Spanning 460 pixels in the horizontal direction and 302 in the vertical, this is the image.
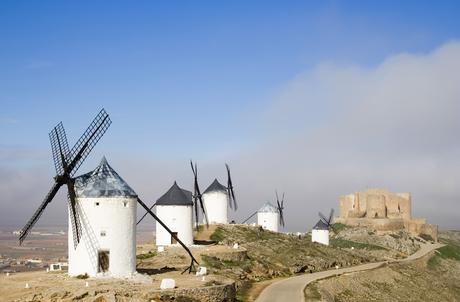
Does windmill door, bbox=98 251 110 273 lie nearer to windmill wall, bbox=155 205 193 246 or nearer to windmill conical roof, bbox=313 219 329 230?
windmill wall, bbox=155 205 193 246

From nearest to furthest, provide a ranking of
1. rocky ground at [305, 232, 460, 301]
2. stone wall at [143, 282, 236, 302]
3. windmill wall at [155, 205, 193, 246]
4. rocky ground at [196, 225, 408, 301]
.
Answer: stone wall at [143, 282, 236, 302], rocky ground at [196, 225, 408, 301], rocky ground at [305, 232, 460, 301], windmill wall at [155, 205, 193, 246]

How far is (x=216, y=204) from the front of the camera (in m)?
54.4

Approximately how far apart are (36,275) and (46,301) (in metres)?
7.70

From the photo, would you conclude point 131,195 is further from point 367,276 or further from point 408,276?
point 408,276

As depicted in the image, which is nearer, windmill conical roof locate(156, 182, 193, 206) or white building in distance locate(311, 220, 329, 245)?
windmill conical roof locate(156, 182, 193, 206)

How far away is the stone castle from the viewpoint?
84.7 meters

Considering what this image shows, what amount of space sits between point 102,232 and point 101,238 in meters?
0.29

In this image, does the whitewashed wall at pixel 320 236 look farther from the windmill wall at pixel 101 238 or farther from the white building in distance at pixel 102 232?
the windmill wall at pixel 101 238

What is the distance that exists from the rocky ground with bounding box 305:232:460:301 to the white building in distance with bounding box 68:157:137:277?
10457 millimetres

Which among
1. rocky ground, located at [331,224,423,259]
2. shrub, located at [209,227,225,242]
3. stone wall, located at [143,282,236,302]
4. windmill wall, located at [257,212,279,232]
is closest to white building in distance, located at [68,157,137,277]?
stone wall, located at [143,282,236,302]

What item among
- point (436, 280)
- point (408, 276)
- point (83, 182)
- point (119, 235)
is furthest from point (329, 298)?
point (436, 280)

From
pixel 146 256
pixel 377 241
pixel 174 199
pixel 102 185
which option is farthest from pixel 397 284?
pixel 102 185

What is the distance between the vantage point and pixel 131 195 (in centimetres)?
2830

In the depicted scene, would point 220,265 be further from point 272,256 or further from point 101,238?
point 101,238
